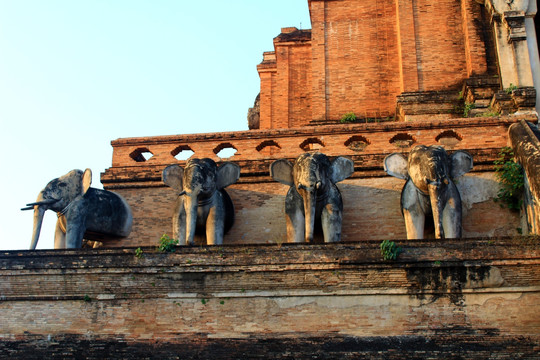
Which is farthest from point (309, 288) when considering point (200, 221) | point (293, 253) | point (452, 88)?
point (452, 88)

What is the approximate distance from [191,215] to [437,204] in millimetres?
3935

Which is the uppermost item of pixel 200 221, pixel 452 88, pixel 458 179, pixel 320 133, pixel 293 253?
pixel 452 88

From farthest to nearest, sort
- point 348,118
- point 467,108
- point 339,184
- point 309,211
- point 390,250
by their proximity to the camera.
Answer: point 348,118, point 467,108, point 339,184, point 309,211, point 390,250

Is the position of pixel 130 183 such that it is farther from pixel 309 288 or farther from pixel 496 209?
pixel 496 209

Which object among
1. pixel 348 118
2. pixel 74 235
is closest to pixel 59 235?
pixel 74 235

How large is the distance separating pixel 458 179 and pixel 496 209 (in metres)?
0.87

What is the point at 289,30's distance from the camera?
985 inches

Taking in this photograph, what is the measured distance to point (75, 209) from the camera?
13.7m

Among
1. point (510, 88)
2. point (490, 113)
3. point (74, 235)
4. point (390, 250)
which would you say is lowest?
point (390, 250)

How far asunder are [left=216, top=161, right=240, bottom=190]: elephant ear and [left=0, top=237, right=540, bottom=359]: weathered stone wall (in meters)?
2.23

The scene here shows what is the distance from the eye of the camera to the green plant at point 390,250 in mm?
11219

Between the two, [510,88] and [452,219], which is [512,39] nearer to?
[510,88]

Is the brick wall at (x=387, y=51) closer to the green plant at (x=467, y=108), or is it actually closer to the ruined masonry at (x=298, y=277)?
the green plant at (x=467, y=108)

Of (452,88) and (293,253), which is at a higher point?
(452,88)
